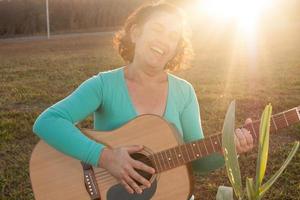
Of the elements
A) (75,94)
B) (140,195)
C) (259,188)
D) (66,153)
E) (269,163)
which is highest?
(259,188)

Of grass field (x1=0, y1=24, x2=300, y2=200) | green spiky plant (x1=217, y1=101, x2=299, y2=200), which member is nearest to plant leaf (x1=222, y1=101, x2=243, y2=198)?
green spiky plant (x1=217, y1=101, x2=299, y2=200)

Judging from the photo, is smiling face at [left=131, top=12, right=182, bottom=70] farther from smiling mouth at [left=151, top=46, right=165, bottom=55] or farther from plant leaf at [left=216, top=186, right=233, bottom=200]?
plant leaf at [left=216, top=186, right=233, bottom=200]

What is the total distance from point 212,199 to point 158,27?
1.92m

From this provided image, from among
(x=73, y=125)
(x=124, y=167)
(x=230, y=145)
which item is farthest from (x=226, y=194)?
(x=73, y=125)

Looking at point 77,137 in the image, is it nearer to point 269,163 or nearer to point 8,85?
point 269,163

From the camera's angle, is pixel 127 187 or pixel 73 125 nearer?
pixel 127 187

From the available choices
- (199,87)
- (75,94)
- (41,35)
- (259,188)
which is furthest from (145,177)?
(41,35)

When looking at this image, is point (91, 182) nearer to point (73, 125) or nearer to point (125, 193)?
point (125, 193)

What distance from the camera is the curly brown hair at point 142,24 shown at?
2.59 meters

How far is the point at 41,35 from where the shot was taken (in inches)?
723

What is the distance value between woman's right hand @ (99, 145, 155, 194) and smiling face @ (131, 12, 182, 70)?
0.47m

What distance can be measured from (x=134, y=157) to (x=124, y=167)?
0.49 feet

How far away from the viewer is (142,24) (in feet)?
8.57

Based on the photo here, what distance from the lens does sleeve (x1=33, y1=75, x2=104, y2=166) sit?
2.44m
